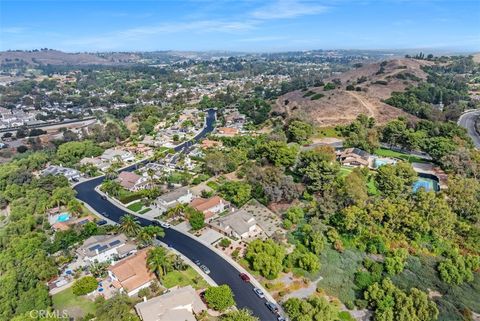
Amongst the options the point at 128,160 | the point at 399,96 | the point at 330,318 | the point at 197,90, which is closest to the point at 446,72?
the point at 399,96

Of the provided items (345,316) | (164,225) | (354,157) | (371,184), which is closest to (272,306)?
(345,316)

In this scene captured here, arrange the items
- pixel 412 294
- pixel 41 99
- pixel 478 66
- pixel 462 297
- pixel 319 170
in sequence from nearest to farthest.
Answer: pixel 412 294 → pixel 462 297 → pixel 319 170 → pixel 41 99 → pixel 478 66

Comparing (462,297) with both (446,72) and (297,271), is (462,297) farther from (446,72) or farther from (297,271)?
(446,72)

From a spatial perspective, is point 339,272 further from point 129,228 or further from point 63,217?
point 63,217

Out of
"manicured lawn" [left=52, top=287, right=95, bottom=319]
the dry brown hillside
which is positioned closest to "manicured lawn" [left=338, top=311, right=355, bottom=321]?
"manicured lawn" [left=52, top=287, right=95, bottom=319]

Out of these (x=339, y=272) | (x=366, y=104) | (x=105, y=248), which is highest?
(x=366, y=104)

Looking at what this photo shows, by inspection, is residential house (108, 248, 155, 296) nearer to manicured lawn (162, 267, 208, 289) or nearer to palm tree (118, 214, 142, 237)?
manicured lawn (162, 267, 208, 289)
